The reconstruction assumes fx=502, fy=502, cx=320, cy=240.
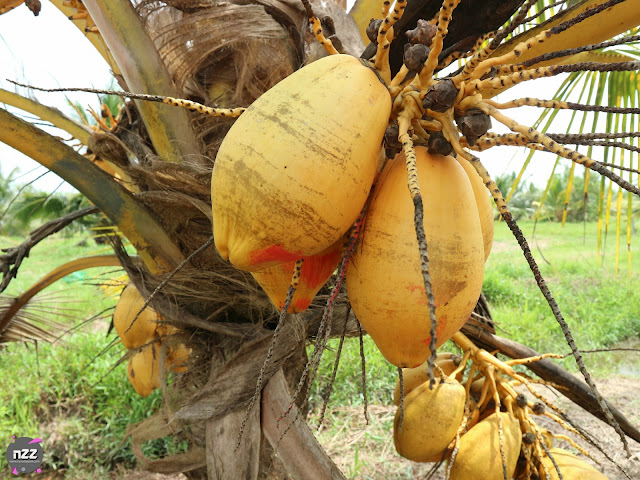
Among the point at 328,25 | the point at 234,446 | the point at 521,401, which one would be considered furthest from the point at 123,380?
the point at 328,25

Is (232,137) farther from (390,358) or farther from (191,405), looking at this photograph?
(191,405)

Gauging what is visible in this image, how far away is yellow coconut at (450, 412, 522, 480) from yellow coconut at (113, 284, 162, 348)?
1.00m

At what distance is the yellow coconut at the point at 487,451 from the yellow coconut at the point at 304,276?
757 millimetres

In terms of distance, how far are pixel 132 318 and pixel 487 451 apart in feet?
3.75

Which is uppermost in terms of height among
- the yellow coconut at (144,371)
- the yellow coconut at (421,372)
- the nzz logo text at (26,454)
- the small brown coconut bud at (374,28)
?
the small brown coconut bud at (374,28)

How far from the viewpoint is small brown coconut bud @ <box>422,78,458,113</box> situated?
55 cm

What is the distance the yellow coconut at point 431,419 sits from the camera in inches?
51.7

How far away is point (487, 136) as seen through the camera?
2.07 ft

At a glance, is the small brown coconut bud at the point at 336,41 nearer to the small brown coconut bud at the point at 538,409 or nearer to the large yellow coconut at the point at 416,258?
the large yellow coconut at the point at 416,258

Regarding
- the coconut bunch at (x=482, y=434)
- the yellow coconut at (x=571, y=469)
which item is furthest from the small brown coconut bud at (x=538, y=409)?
the yellow coconut at (x=571, y=469)

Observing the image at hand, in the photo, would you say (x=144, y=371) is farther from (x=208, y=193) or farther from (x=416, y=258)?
(x=416, y=258)

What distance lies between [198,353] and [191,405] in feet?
0.75

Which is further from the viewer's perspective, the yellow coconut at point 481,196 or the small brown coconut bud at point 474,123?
the yellow coconut at point 481,196

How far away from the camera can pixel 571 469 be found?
1342mm
